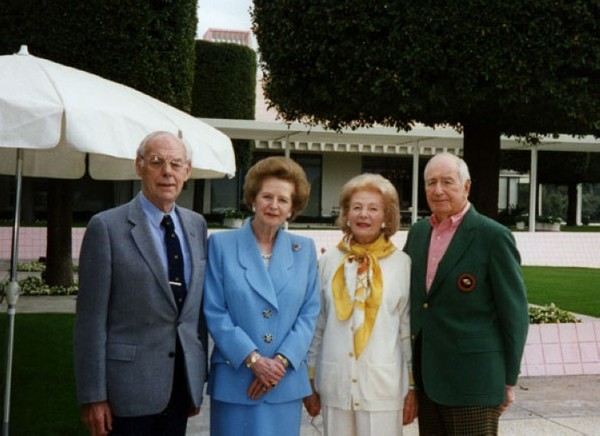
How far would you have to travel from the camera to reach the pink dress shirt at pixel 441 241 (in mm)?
3396

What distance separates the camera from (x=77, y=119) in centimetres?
372

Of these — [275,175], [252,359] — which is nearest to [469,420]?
[252,359]

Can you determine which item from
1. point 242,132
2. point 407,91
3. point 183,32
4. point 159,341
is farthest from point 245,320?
point 242,132

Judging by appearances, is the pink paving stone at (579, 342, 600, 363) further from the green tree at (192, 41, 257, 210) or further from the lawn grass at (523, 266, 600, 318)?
the green tree at (192, 41, 257, 210)

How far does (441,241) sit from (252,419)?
123cm

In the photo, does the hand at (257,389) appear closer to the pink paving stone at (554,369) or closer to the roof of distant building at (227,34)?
the pink paving stone at (554,369)

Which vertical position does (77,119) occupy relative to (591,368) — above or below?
above

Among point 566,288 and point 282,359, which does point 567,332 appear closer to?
point 282,359

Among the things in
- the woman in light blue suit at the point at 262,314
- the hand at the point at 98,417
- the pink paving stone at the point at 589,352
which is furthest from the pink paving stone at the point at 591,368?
the hand at the point at 98,417

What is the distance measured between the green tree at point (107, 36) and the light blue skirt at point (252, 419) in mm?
7698

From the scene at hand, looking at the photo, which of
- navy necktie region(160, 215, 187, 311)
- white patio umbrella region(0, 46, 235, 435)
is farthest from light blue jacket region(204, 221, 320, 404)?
white patio umbrella region(0, 46, 235, 435)

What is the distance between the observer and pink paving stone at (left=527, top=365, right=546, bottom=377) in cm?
696

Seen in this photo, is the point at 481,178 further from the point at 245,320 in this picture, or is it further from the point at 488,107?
the point at 245,320

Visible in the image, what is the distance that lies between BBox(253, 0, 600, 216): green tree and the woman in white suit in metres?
3.26
